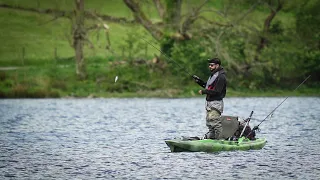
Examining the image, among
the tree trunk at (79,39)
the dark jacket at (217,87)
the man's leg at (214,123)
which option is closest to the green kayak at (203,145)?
Answer: the man's leg at (214,123)

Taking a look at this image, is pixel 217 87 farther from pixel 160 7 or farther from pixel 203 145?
pixel 160 7

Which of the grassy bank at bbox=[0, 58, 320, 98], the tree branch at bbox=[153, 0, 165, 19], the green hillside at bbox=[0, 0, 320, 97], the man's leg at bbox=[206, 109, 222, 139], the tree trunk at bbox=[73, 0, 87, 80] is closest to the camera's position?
the man's leg at bbox=[206, 109, 222, 139]

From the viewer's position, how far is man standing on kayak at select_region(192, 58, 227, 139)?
22906 mm

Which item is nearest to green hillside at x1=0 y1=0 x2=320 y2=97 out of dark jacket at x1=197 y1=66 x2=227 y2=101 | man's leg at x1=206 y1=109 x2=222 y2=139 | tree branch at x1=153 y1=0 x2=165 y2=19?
tree branch at x1=153 y1=0 x2=165 y2=19

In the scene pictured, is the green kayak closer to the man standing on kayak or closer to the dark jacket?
the man standing on kayak

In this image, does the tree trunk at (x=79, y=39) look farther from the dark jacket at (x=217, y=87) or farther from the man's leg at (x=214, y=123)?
the dark jacket at (x=217, y=87)

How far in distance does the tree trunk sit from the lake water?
7.30m

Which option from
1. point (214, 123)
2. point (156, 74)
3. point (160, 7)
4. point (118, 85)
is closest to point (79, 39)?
point (118, 85)

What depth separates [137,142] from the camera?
27.3 m

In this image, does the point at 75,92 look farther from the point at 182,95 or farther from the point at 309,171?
the point at 309,171

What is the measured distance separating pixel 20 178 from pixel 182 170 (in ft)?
12.8

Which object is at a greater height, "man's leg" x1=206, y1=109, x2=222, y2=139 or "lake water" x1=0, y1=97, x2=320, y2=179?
"man's leg" x1=206, y1=109, x2=222, y2=139

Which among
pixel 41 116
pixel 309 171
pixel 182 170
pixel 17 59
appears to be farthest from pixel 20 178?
pixel 17 59

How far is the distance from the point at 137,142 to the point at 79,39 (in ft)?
93.0
